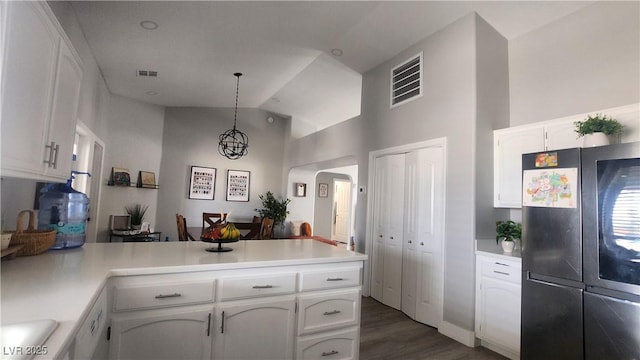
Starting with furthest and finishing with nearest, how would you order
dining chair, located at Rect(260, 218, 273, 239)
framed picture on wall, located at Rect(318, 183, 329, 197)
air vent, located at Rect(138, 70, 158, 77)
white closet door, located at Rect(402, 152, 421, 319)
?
1. framed picture on wall, located at Rect(318, 183, 329, 197)
2. dining chair, located at Rect(260, 218, 273, 239)
3. air vent, located at Rect(138, 70, 158, 77)
4. white closet door, located at Rect(402, 152, 421, 319)

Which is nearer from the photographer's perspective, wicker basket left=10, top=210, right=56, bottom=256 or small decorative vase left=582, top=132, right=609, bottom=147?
wicker basket left=10, top=210, right=56, bottom=256

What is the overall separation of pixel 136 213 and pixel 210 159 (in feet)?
6.14

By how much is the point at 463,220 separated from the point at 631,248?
133 cm

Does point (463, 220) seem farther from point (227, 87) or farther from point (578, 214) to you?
point (227, 87)

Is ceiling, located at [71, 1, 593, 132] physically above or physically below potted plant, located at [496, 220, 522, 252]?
above

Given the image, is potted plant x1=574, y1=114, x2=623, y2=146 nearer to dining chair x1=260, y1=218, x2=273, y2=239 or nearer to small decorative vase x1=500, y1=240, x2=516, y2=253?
small decorative vase x1=500, y1=240, x2=516, y2=253

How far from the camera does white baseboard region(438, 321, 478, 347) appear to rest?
2.83 meters

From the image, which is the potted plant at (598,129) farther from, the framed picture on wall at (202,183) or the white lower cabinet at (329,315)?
the framed picture on wall at (202,183)

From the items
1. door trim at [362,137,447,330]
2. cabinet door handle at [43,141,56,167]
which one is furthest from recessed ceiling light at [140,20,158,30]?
door trim at [362,137,447,330]

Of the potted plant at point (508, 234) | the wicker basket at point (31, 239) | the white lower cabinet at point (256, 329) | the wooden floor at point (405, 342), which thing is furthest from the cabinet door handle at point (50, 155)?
the potted plant at point (508, 234)

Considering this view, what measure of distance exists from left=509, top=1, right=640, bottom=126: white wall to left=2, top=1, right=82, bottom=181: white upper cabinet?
13.1 ft

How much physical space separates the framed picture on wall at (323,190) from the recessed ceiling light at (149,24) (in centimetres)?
625

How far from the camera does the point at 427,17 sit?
3.24 metres

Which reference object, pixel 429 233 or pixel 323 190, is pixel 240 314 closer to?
pixel 429 233
